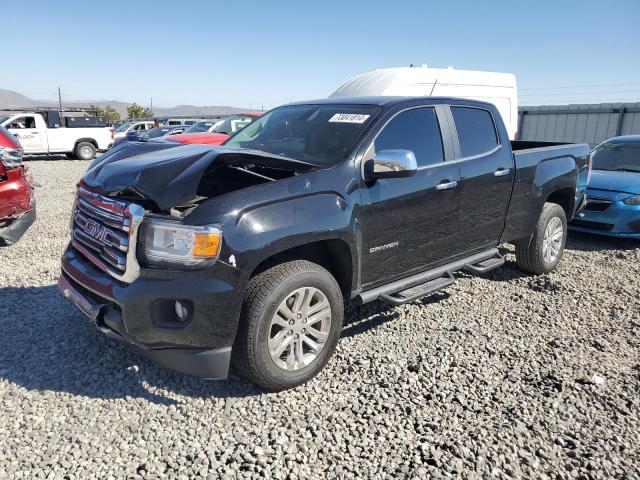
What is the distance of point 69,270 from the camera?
331cm

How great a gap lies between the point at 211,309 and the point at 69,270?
124 cm

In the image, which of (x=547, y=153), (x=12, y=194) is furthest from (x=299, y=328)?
(x=12, y=194)

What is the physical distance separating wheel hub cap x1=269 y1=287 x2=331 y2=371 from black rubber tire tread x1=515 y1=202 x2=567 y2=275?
3.07 metres

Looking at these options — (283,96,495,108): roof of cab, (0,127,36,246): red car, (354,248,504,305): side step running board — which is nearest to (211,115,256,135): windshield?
(0,127,36,246): red car

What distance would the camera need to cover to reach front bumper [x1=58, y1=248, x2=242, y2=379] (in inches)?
108

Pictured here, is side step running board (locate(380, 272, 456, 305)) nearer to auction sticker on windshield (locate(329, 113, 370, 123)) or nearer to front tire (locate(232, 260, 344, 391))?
front tire (locate(232, 260, 344, 391))

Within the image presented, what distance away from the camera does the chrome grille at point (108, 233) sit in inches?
109

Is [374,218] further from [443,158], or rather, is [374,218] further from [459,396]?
A: [459,396]

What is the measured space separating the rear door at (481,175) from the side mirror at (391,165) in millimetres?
1033

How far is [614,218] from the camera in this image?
Answer: 6727 millimetres

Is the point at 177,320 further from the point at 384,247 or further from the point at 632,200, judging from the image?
the point at 632,200

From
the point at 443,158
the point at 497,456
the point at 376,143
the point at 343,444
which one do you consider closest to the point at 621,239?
the point at 443,158

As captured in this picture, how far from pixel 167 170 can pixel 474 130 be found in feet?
9.46

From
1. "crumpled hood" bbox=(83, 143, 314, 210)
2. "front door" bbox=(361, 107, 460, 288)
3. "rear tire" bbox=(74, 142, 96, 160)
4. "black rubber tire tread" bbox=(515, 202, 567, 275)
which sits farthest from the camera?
"rear tire" bbox=(74, 142, 96, 160)
